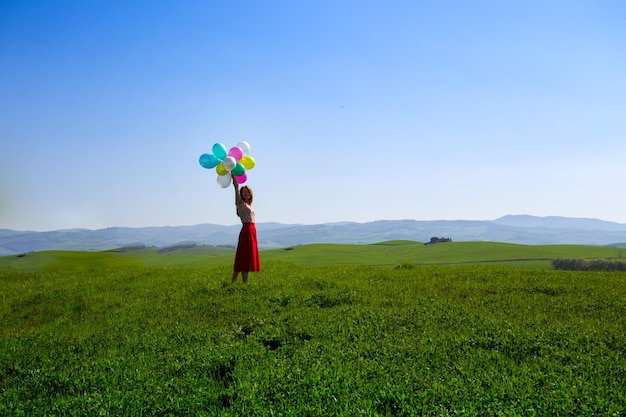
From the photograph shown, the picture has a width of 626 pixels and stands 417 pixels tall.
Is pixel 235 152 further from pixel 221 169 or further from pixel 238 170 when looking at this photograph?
pixel 221 169

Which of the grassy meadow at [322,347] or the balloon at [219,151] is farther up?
the balloon at [219,151]

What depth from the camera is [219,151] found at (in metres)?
16.0

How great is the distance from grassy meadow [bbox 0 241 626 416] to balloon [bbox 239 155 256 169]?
16.2 feet

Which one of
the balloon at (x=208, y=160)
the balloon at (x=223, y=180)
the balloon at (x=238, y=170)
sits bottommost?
the balloon at (x=223, y=180)

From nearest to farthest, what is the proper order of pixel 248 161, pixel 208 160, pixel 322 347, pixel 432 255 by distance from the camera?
pixel 322 347, pixel 208 160, pixel 248 161, pixel 432 255

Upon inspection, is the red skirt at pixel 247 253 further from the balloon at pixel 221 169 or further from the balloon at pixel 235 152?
the balloon at pixel 235 152

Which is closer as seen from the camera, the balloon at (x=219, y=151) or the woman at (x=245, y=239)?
the balloon at (x=219, y=151)

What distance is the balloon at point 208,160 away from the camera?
15.8 m

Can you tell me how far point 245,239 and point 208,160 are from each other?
11.4 ft

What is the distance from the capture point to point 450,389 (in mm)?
6469

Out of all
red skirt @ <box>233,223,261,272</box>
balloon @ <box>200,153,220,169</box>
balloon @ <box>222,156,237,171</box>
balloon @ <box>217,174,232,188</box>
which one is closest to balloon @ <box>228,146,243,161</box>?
balloon @ <box>222,156,237,171</box>

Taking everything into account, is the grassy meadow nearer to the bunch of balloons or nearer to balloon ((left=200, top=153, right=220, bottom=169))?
the bunch of balloons

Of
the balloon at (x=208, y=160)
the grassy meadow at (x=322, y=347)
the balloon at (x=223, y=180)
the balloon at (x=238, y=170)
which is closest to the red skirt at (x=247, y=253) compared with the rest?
the grassy meadow at (x=322, y=347)

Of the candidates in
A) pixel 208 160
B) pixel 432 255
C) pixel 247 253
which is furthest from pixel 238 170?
pixel 432 255
